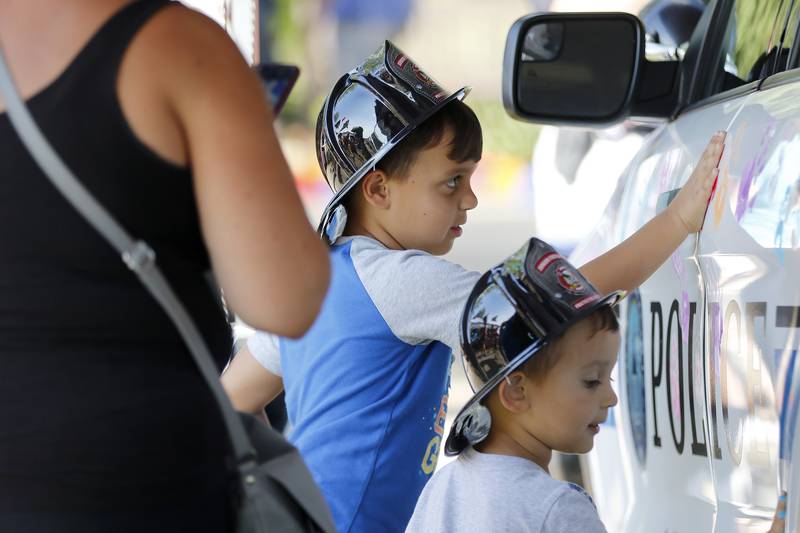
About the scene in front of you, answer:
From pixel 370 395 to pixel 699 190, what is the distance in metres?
0.78

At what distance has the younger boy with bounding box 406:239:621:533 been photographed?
7.90 feet

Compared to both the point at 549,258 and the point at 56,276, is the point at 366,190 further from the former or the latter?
the point at 56,276

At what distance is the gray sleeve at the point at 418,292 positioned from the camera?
2590 millimetres

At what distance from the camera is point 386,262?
8.82ft

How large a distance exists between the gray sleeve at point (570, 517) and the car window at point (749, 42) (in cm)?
97

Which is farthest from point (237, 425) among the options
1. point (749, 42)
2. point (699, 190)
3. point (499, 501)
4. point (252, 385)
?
point (749, 42)

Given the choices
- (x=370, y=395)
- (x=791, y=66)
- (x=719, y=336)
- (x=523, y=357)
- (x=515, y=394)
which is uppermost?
(x=791, y=66)

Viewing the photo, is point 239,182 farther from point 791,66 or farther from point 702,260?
point 791,66

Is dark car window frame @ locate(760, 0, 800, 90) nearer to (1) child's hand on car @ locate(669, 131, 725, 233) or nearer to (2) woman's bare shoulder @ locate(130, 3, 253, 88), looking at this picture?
(1) child's hand on car @ locate(669, 131, 725, 233)

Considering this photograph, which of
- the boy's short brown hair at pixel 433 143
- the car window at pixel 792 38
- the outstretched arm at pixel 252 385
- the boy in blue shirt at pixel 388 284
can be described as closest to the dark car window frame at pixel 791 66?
the car window at pixel 792 38

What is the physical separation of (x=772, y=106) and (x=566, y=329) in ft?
1.76

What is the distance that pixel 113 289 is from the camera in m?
1.66

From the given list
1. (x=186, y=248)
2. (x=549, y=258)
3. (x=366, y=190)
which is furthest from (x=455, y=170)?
(x=186, y=248)

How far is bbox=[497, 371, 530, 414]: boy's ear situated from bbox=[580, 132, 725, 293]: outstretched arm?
1.19ft
